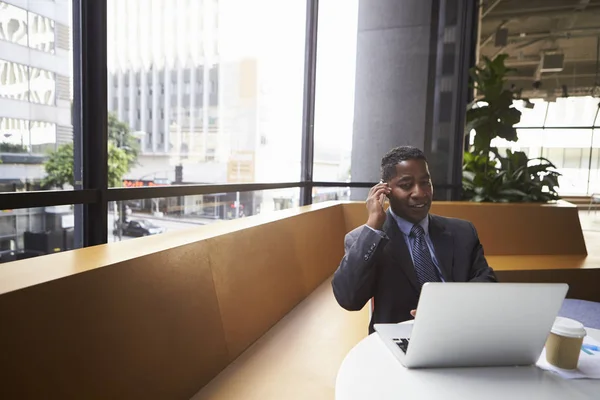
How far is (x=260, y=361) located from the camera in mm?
1734

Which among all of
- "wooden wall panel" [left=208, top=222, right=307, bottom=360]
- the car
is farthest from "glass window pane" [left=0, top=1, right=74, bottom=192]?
"wooden wall panel" [left=208, top=222, right=307, bottom=360]

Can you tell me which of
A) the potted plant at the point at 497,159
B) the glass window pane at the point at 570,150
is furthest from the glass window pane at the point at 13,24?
the glass window pane at the point at 570,150

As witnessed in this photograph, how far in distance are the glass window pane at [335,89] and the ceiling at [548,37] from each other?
10.2ft

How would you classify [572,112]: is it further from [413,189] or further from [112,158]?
[112,158]

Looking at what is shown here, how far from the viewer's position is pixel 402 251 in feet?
5.03

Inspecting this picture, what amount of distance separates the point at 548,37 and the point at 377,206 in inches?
352

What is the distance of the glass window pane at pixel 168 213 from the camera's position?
1951 millimetres

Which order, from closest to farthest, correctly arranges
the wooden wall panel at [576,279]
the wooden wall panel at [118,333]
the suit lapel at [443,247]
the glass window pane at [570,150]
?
the wooden wall panel at [118,333] → the suit lapel at [443,247] → the wooden wall panel at [576,279] → the glass window pane at [570,150]

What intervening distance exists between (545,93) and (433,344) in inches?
561

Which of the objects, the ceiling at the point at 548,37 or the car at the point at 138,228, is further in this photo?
the ceiling at the point at 548,37

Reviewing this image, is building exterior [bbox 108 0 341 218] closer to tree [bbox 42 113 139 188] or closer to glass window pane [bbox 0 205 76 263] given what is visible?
tree [bbox 42 113 139 188]

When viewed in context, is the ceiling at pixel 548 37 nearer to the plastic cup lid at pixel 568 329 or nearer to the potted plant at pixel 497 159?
the potted plant at pixel 497 159

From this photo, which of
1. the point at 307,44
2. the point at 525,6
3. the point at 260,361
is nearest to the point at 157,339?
the point at 260,361

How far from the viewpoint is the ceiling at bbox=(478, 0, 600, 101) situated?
23.1 feet
